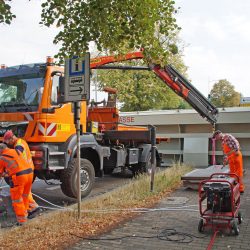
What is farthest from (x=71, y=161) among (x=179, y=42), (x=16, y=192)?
(x=179, y=42)

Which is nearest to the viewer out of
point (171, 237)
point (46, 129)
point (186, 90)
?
point (171, 237)

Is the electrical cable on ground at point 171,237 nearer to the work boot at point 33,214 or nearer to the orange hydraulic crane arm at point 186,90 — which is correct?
the work boot at point 33,214

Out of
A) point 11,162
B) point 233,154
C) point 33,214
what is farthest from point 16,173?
point 233,154

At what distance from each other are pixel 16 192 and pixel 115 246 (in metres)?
2.13

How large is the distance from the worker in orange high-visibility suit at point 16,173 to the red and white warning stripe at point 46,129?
99 centimetres

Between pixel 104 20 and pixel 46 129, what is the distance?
133 inches

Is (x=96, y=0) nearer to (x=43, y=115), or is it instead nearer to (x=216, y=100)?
(x=43, y=115)

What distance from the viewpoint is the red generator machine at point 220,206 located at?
5.45m

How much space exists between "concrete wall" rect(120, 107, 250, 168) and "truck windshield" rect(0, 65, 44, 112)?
6884mm

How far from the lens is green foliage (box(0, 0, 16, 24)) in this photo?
426 cm

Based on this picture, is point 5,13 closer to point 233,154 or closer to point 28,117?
point 28,117

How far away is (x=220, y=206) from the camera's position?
18.5 ft

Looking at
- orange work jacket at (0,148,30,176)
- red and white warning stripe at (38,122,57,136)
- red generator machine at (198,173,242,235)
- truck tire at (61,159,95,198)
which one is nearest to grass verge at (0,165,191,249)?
truck tire at (61,159,95,198)

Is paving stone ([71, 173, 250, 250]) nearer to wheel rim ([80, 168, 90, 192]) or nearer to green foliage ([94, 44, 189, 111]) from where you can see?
wheel rim ([80, 168, 90, 192])
